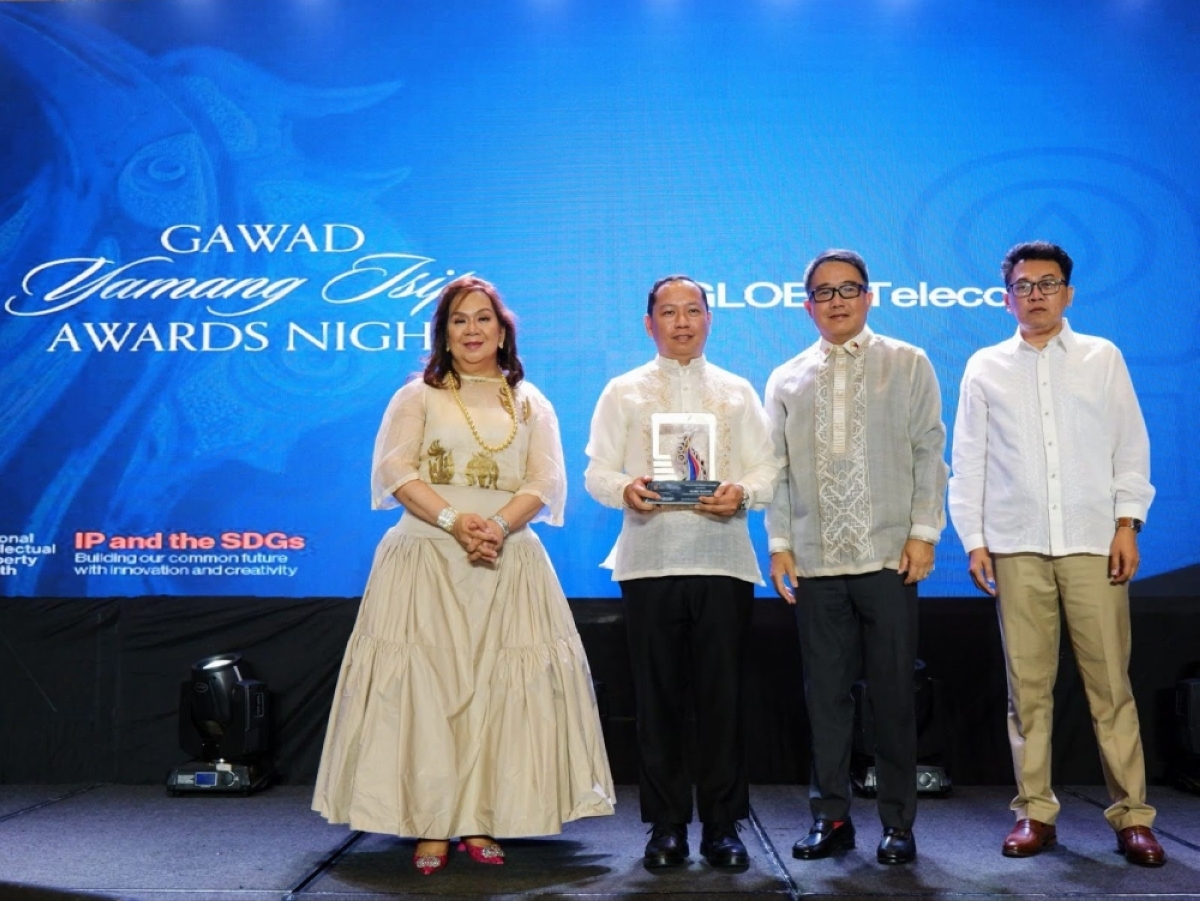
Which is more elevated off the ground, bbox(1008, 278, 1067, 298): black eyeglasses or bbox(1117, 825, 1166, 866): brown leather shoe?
bbox(1008, 278, 1067, 298): black eyeglasses

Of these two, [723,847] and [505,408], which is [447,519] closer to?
[505,408]

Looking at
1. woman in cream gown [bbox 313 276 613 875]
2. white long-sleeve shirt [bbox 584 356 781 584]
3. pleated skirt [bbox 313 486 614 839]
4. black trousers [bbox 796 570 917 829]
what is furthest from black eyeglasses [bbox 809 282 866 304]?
pleated skirt [bbox 313 486 614 839]

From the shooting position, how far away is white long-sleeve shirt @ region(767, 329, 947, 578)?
3232mm

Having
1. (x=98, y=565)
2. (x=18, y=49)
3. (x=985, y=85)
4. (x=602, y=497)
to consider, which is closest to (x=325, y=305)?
(x=98, y=565)

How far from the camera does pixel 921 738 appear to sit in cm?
434

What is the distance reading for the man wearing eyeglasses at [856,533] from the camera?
10.5 ft

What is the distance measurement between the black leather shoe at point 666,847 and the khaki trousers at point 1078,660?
3.18 feet

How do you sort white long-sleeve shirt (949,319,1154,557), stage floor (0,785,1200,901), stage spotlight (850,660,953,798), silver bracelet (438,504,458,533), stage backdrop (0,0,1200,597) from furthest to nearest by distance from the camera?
stage backdrop (0,0,1200,597) < stage spotlight (850,660,953,798) < white long-sleeve shirt (949,319,1154,557) < silver bracelet (438,504,458,533) < stage floor (0,785,1200,901)

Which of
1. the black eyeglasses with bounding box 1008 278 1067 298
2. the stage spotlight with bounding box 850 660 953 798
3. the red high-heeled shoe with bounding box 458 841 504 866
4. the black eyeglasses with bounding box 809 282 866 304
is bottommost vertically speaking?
the red high-heeled shoe with bounding box 458 841 504 866

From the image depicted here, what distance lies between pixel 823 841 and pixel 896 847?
19cm

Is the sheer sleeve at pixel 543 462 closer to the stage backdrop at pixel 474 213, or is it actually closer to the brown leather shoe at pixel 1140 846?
the stage backdrop at pixel 474 213

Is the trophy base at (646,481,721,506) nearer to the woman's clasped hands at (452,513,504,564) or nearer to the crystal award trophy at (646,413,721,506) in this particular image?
the crystal award trophy at (646,413,721,506)

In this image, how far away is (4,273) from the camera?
15.8 feet

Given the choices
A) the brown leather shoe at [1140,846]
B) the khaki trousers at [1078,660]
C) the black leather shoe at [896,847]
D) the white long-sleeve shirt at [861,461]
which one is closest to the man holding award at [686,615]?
the white long-sleeve shirt at [861,461]
